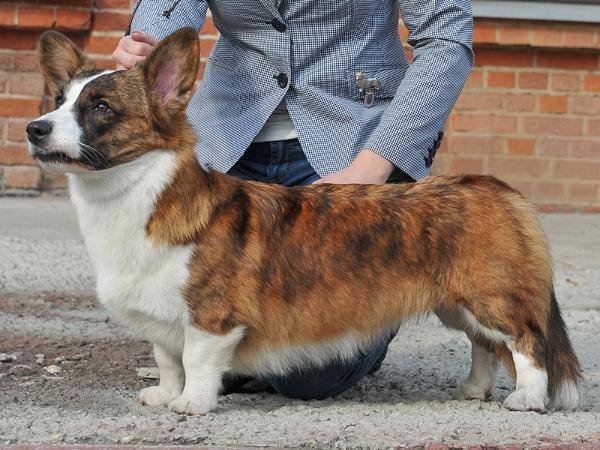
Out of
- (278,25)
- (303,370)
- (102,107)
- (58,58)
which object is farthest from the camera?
(278,25)

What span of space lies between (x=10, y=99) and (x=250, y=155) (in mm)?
3569

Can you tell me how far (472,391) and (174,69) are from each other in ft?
5.22

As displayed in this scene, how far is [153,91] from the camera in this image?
3.72 metres

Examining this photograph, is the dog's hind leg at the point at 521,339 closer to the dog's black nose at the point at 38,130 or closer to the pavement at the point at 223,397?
the pavement at the point at 223,397

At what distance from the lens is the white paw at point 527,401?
3.90 metres

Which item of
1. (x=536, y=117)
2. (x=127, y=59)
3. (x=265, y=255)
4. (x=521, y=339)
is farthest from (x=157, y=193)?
(x=536, y=117)

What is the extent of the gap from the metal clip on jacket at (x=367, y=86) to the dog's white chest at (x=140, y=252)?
1016 millimetres

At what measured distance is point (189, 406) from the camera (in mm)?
3791

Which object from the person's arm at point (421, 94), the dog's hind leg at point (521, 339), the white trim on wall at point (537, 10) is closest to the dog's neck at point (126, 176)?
the person's arm at point (421, 94)

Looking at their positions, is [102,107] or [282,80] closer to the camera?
[102,107]

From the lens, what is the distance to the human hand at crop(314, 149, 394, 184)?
4254mm

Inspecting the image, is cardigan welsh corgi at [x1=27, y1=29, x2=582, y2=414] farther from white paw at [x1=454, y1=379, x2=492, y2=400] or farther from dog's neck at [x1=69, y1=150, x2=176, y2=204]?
white paw at [x1=454, y1=379, x2=492, y2=400]

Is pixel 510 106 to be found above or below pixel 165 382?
above

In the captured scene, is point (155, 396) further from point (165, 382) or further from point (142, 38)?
point (142, 38)
